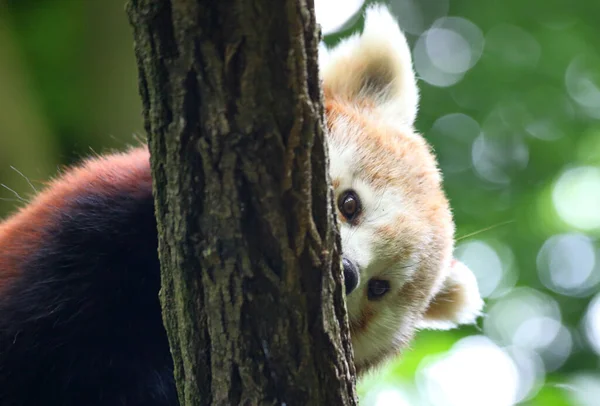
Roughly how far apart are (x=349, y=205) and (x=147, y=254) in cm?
77

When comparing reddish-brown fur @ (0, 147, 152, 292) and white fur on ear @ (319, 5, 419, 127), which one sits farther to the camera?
white fur on ear @ (319, 5, 419, 127)

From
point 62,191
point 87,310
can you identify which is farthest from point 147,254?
point 62,191

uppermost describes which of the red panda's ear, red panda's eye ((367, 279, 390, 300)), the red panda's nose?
the red panda's nose

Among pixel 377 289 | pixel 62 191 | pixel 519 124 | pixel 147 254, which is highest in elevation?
pixel 519 124

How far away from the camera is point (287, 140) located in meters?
1.14

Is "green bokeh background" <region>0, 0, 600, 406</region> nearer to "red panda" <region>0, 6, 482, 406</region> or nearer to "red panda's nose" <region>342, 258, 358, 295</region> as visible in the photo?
"red panda" <region>0, 6, 482, 406</region>

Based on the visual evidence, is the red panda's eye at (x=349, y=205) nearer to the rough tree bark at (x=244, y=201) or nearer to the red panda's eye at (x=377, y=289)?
the red panda's eye at (x=377, y=289)

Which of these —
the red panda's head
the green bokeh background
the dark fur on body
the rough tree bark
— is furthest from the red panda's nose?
the green bokeh background

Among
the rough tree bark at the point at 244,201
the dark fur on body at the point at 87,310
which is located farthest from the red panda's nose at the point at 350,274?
the rough tree bark at the point at 244,201

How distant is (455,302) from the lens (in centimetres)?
300

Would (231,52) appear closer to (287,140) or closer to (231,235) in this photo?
(287,140)

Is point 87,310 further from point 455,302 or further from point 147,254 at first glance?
point 455,302

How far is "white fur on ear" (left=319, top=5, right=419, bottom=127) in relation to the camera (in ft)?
9.20

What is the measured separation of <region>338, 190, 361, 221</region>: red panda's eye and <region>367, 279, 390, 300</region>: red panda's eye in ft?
1.02
